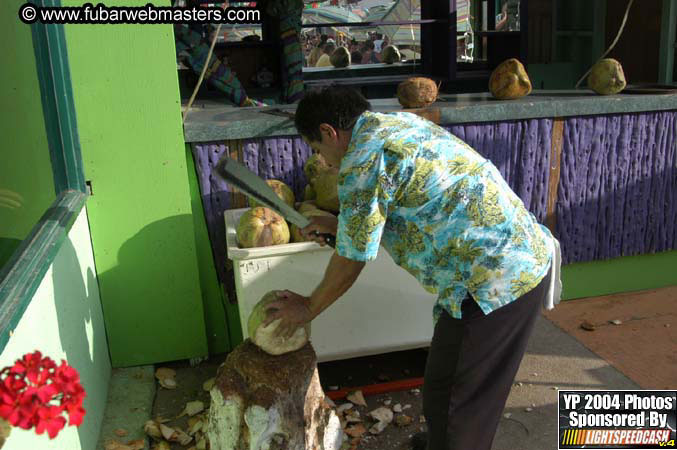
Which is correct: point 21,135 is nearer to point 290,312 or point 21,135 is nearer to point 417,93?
point 290,312

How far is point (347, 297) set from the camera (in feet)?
9.68

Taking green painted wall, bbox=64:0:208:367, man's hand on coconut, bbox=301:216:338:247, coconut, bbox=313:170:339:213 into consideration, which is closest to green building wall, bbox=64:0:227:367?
green painted wall, bbox=64:0:208:367

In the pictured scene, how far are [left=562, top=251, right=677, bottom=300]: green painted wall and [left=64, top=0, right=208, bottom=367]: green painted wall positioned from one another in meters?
2.22

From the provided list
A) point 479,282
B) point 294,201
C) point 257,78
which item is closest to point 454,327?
point 479,282

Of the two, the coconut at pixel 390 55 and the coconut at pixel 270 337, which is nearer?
the coconut at pixel 270 337

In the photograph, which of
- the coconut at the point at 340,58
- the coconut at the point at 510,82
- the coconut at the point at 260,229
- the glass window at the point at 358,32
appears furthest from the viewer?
the coconut at the point at 340,58

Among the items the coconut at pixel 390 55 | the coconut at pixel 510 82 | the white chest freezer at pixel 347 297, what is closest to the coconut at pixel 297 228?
the white chest freezer at pixel 347 297

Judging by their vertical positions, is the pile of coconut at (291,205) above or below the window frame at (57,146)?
below

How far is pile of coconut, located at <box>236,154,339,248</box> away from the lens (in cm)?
279

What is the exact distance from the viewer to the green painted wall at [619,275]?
13.4 ft

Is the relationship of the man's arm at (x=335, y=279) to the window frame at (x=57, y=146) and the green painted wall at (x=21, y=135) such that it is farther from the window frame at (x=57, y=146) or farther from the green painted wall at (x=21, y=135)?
the green painted wall at (x=21, y=135)

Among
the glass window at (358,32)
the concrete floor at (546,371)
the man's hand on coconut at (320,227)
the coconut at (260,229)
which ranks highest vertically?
the glass window at (358,32)

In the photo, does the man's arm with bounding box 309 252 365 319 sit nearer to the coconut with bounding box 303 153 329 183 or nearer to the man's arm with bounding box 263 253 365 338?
the man's arm with bounding box 263 253 365 338

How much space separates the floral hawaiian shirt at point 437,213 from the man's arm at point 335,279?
7 cm
